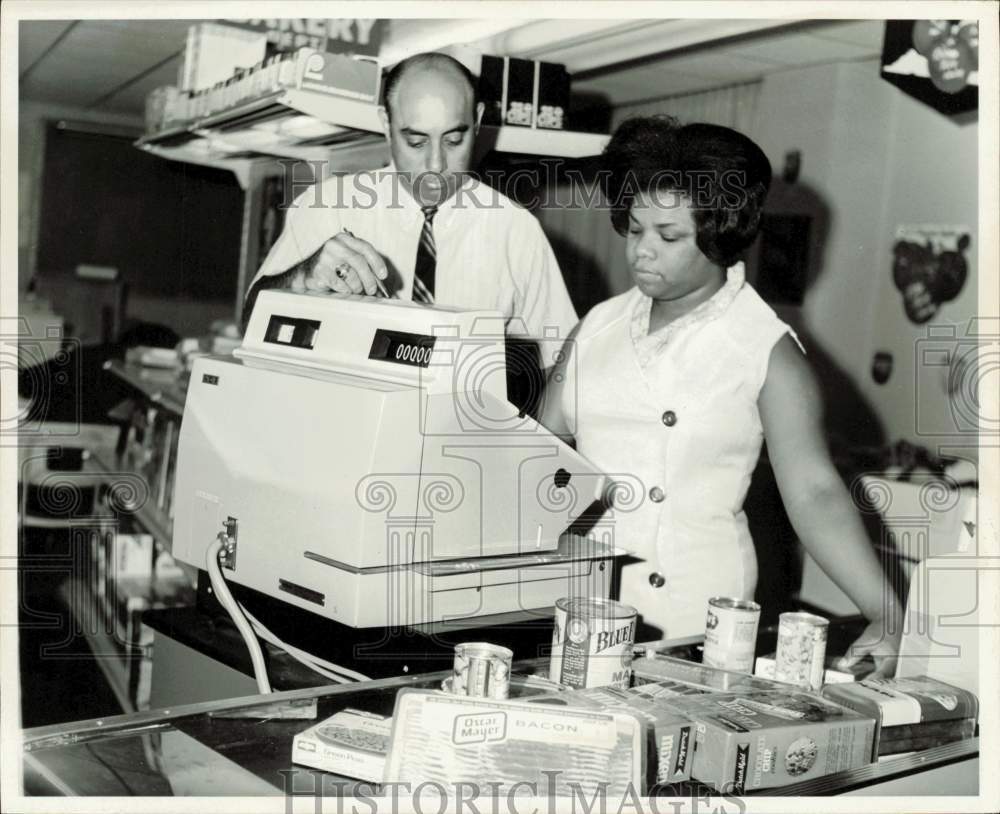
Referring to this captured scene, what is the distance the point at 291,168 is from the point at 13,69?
9.01ft

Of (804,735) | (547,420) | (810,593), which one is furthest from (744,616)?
(810,593)

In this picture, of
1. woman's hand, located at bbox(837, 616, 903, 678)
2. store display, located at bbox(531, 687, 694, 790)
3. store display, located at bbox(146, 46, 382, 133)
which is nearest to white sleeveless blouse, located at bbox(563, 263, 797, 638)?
woman's hand, located at bbox(837, 616, 903, 678)

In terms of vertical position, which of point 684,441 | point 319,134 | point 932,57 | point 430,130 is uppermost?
point 932,57

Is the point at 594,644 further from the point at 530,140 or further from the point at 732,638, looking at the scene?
the point at 530,140

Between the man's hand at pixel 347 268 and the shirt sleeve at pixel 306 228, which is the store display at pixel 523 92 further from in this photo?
the man's hand at pixel 347 268

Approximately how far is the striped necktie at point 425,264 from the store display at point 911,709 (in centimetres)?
139

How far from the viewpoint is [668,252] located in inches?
81.2

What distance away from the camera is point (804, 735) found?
1398 mm

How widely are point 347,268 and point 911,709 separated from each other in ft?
3.92

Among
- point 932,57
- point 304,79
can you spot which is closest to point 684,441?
point 304,79

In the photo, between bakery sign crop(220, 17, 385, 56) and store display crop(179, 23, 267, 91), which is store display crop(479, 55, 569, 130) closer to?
bakery sign crop(220, 17, 385, 56)

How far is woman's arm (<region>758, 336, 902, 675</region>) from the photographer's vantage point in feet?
6.35

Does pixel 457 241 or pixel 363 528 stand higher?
pixel 457 241

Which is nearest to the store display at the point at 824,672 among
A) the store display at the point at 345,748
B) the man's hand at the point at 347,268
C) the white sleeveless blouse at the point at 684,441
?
the white sleeveless blouse at the point at 684,441
